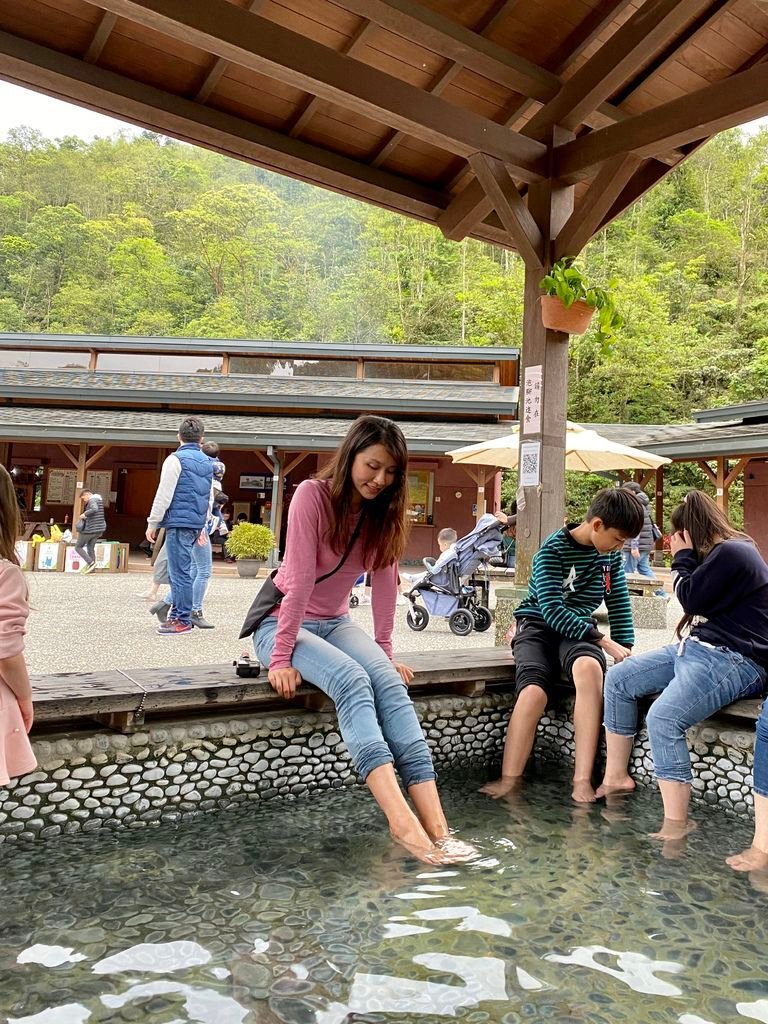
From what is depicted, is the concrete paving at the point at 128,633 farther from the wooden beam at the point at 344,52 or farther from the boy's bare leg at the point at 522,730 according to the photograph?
the wooden beam at the point at 344,52

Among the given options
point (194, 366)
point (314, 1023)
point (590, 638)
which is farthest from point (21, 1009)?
point (194, 366)

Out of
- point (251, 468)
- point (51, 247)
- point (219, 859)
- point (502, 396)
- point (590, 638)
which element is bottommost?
point (219, 859)

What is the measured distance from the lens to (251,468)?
58.4ft

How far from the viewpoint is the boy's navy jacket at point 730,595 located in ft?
8.54

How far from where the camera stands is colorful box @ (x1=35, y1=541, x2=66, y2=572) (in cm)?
1181

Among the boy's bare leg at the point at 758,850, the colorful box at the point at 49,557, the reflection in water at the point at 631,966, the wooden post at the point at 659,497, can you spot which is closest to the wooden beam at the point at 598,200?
the boy's bare leg at the point at 758,850

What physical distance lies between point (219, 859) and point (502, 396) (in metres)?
15.4

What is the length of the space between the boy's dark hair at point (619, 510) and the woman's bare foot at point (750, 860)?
4.00 feet

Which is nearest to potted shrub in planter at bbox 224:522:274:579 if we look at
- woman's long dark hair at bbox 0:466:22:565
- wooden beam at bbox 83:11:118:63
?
wooden beam at bbox 83:11:118:63

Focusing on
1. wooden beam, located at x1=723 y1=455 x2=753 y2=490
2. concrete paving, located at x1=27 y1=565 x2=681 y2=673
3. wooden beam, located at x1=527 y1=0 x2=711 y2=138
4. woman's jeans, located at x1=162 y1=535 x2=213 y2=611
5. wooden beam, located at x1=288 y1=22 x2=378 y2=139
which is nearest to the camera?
wooden beam, located at x1=527 y1=0 x2=711 y2=138

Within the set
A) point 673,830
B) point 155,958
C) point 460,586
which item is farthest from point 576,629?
point 460,586

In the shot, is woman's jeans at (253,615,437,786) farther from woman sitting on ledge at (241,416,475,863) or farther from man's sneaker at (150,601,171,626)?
man's sneaker at (150,601,171,626)

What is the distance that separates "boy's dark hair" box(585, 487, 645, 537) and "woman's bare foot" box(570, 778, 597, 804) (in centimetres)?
107

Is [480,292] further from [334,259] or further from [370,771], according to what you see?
[370,771]
